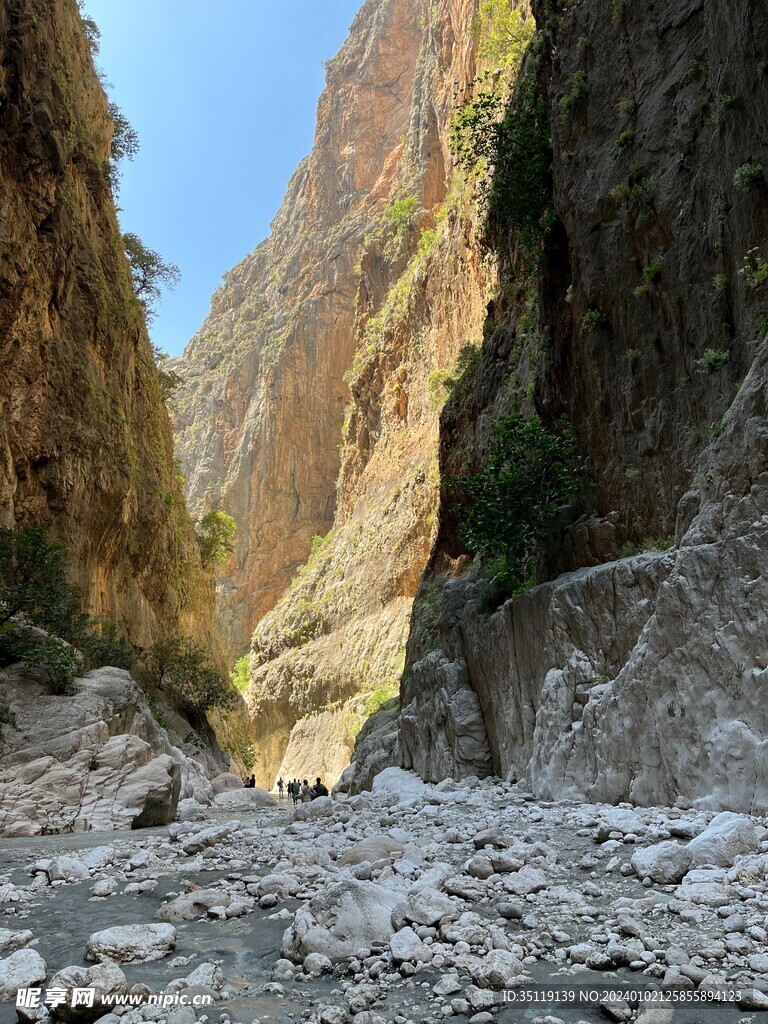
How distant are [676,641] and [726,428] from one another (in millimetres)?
2615

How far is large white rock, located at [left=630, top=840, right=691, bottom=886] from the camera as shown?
5.95m

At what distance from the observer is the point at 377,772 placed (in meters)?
22.8

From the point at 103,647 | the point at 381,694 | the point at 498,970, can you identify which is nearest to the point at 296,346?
the point at 381,694

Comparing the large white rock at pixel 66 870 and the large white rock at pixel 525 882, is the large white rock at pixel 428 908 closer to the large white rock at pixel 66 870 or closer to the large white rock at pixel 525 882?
the large white rock at pixel 525 882

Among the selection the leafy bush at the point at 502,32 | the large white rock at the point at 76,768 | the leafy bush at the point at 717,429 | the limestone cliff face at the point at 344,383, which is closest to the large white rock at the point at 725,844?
the leafy bush at the point at 717,429

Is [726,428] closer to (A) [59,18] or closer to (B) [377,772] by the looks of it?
(B) [377,772]

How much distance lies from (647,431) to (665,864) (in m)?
7.76

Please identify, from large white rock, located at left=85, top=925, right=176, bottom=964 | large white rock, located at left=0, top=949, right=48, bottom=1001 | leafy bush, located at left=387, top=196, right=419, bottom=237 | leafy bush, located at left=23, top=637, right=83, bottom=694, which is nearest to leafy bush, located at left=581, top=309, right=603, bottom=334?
large white rock, located at left=85, top=925, right=176, bottom=964

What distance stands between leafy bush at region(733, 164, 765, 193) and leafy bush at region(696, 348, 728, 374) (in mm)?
2086

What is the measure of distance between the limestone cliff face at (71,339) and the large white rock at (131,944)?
18076mm

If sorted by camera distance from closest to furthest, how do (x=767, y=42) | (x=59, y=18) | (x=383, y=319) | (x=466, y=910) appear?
(x=466, y=910) → (x=767, y=42) → (x=59, y=18) → (x=383, y=319)

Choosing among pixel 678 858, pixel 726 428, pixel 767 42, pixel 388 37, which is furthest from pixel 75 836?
pixel 388 37

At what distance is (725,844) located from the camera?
6047mm

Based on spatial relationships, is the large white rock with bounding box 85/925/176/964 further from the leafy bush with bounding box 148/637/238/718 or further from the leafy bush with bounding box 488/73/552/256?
the leafy bush with bounding box 148/637/238/718
